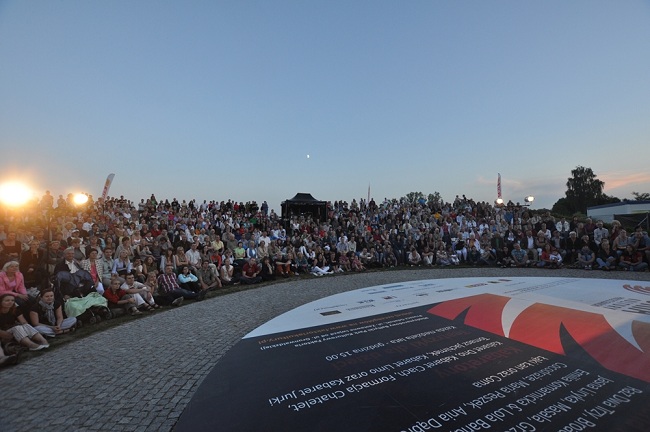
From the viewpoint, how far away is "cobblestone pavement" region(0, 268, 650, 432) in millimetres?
2633

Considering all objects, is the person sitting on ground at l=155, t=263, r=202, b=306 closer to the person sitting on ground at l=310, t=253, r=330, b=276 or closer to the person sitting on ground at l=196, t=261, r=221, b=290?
the person sitting on ground at l=196, t=261, r=221, b=290

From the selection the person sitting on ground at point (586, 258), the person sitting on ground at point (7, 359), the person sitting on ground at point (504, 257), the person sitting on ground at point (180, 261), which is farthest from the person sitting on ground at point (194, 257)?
the person sitting on ground at point (586, 258)

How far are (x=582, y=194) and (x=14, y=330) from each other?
7407 centimetres

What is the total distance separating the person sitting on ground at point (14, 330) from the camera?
4285 millimetres

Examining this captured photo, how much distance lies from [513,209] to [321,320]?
17.0 metres

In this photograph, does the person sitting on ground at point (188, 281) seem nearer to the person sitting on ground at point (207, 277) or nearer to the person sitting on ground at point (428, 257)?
the person sitting on ground at point (207, 277)

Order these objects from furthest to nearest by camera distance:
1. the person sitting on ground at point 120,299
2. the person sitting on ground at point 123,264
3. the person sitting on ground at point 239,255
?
the person sitting on ground at point 239,255 → the person sitting on ground at point 123,264 → the person sitting on ground at point 120,299

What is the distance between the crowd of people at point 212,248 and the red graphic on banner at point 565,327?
6.11 metres

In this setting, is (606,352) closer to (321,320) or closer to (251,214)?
(321,320)

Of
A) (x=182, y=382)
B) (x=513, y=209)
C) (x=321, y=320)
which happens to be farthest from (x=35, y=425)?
(x=513, y=209)

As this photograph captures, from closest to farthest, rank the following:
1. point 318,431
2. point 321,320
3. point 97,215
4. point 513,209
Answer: point 318,431 → point 321,320 → point 97,215 → point 513,209

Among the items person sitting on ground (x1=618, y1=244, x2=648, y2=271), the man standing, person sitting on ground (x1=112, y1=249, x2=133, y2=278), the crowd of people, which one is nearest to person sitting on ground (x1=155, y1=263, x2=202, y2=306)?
the crowd of people

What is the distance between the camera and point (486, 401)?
8.47 ft

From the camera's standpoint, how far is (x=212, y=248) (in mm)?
10492
